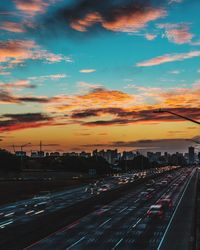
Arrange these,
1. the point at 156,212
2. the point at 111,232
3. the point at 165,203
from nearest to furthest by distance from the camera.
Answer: the point at 111,232 → the point at 156,212 → the point at 165,203

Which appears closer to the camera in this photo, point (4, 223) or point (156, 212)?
point (4, 223)

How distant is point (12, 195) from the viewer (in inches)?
2970

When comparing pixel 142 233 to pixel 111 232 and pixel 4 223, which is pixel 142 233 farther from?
pixel 4 223

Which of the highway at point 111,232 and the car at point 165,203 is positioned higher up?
the highway at point 111,232

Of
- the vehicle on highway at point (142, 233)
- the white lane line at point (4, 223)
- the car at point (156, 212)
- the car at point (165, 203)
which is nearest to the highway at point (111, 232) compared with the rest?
the vehicle on highway at point (142, 233)

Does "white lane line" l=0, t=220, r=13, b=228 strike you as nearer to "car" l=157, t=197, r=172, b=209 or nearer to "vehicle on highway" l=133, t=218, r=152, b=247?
"vehicle on highway" l=133, t=218, r=152, b=247

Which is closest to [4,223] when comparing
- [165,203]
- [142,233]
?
[142,233]

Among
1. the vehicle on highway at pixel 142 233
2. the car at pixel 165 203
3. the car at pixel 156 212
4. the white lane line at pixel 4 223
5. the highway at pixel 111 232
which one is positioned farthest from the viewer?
the car at pixel 165 203

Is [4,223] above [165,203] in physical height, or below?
above

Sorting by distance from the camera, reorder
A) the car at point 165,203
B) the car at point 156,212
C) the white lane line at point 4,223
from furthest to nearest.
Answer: the car at point 165,203 < the car at point 156,212 < the white lane line at point 4,223

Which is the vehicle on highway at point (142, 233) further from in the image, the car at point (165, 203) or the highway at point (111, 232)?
the car at point (165, 203)

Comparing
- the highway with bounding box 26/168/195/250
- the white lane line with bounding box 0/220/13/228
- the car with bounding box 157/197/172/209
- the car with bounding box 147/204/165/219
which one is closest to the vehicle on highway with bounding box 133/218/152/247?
the highway with bounding box 26/168/195/250

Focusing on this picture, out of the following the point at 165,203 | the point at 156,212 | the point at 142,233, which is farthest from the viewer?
the point at 165,203

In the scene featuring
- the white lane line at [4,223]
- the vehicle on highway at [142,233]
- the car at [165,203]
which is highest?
the white lane line at [4,223]
